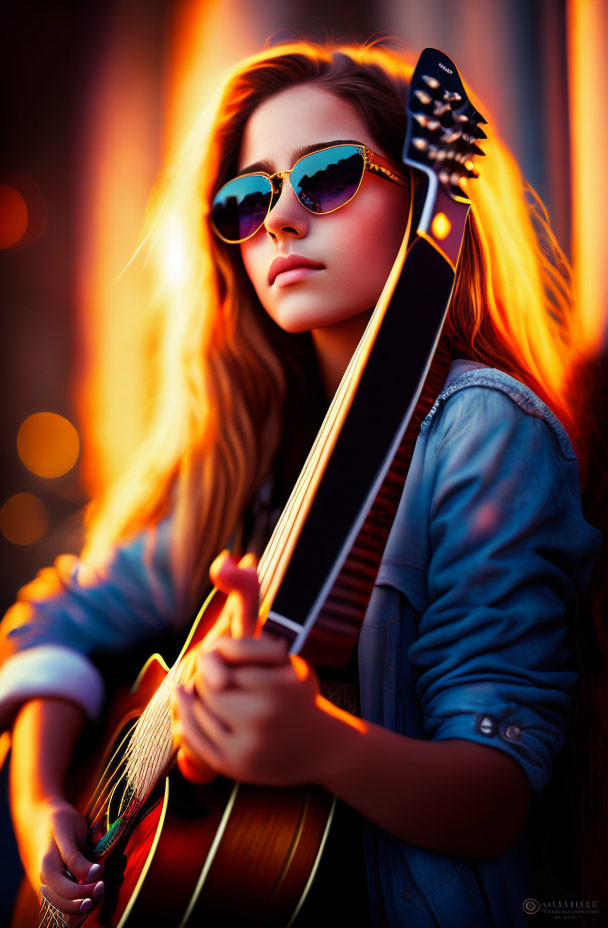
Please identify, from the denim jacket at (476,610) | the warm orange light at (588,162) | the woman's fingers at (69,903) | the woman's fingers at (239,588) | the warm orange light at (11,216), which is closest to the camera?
the woman's fingers at (239,588)

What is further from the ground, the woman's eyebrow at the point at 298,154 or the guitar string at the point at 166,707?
the woman's eyebrow at the point at 298,154

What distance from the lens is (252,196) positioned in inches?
34.1

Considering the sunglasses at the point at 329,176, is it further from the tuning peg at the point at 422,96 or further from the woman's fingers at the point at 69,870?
the woman's fingers at the point at 69,870

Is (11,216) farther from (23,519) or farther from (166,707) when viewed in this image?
(166,707)

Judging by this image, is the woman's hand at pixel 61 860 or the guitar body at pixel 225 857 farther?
the woman's hand at pixel 61 860

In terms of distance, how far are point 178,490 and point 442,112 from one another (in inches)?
26.3

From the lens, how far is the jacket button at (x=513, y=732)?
60 cm

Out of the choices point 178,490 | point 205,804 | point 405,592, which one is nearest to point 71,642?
point 178,490

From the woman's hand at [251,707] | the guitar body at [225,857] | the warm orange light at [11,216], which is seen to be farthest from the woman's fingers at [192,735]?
the warm orange light at [11,216]

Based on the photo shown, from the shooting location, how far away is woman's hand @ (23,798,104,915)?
740 millimetres

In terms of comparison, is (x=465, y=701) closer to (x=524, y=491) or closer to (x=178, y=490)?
(x=524, y=491)

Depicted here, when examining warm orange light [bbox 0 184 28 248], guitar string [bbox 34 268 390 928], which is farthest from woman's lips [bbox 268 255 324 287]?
warm orange light [bbox 0 184 28 248]

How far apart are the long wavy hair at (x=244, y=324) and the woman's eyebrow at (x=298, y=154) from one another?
63 mm

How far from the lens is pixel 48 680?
0.96 meters
